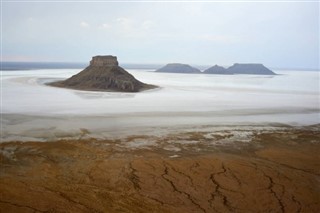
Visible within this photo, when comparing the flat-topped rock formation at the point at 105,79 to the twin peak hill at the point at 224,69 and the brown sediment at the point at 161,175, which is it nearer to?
the brown sediment at the point at 161,175

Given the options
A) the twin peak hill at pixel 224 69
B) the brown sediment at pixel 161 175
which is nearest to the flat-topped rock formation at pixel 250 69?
the twin peak hill at pixel 224 69

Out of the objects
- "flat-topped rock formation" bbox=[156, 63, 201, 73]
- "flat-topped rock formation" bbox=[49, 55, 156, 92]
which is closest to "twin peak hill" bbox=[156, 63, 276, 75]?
"flat-topped rock formation" bbox=[156, 63, 201, 73]

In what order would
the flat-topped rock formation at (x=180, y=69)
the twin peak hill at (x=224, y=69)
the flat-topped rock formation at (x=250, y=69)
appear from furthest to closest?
1. the flat-topped rock formation at (x=250, y=69)
2. the flat-topped rock formation at (x=180, y=69)
3. the twin peak hill at (x=224, y=69)

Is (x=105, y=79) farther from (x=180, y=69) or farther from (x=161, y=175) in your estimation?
(x=180, y=69)

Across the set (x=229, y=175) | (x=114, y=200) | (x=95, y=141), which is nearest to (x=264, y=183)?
(x=229, y=175)

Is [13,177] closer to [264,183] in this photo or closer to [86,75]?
[264,183]

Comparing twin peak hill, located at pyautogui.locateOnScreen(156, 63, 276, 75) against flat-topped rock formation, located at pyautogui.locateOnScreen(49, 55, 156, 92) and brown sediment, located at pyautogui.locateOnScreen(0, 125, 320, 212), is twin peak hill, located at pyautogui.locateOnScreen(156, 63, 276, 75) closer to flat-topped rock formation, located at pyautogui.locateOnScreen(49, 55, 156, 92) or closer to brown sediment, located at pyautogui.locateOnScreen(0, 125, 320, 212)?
flat-topped rock formation, located at pyautogui.locateOnScreen(49, 55, 156, 92)
